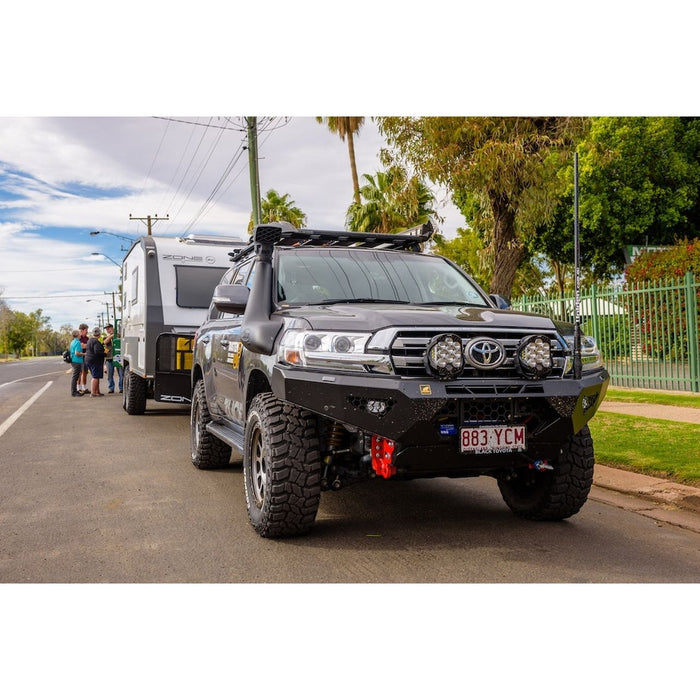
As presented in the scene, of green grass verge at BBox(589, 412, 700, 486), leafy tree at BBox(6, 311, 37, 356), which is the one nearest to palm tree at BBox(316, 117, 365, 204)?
green grass verge at BBox(589, 412, 700, 486)

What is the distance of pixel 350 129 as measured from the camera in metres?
36.1

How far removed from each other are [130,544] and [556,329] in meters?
3.15

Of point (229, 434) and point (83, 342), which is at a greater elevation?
point (83, 342)

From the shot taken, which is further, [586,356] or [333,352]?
[586,356]

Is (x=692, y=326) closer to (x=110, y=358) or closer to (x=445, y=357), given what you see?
(x=445, y=357)

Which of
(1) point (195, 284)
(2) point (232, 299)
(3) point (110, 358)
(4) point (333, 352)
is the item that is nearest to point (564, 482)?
(4) point (333, 352)

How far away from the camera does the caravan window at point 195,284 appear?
1306cm

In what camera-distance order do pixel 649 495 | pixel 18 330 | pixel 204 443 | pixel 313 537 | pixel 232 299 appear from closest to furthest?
pixel 313 537 → pixel 232 299 → pixel 649 495 → pixel 204 443 → pixel 18 330

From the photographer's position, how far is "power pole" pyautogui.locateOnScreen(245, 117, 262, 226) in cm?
2433

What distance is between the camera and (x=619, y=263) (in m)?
37.5

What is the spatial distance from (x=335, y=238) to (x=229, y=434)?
6.23 ft

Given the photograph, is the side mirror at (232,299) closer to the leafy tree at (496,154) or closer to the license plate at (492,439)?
the license plate at (492,439)

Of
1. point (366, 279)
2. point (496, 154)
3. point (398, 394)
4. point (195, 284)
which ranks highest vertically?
point (496, 154)

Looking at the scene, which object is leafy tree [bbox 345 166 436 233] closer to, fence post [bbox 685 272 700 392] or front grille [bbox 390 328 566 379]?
fence post [bbox 685 272 700 392]
